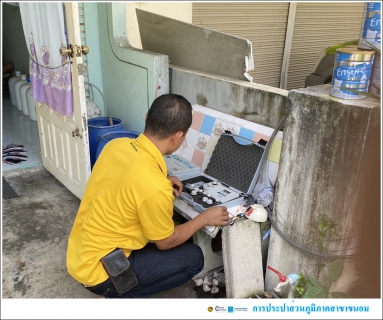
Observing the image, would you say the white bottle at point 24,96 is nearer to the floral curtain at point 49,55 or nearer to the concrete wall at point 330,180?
the floral curtain at point 49,55

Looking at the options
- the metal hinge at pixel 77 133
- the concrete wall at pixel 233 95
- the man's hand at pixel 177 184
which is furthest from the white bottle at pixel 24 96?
the man's hand at pixel 177 184

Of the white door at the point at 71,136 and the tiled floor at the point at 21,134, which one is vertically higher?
the white door at the point at 71,136

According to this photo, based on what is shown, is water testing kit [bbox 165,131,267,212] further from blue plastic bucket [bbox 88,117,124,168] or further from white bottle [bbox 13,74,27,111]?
white bottle [bbox 13,74,27,111]

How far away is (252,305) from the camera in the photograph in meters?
1.93

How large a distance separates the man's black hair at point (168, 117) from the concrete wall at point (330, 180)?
0.62 m

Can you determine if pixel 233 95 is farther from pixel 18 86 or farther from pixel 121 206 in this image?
pixel 18 86

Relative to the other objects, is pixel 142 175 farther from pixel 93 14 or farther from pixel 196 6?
pixel 196 6

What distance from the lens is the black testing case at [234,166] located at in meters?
2.56

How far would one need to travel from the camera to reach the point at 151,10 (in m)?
4.70

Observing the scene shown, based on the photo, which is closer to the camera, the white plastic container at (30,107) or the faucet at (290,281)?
the faucet at (290,281)

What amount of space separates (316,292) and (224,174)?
1.01 m

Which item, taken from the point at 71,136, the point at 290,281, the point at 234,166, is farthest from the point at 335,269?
the point at 71,136

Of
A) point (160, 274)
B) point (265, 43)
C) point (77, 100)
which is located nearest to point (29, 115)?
point (77, 100)

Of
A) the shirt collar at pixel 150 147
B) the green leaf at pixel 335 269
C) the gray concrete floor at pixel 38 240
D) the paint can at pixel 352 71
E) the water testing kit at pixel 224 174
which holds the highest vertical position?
the paint can at pixel 352 71
